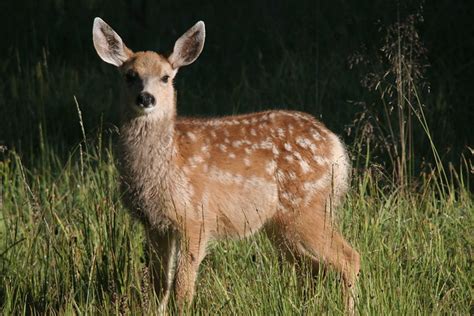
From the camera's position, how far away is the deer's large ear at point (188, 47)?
6.04m

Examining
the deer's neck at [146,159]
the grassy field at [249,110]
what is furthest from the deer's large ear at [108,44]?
the grassy field at [249,110]

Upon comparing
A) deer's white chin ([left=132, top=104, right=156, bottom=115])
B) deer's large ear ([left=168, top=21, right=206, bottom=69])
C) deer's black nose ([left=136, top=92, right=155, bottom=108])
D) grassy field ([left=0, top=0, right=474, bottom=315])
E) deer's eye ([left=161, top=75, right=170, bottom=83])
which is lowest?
grassy field ([left=0, top=0, right=474, bottom=315])

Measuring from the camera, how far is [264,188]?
230 inches

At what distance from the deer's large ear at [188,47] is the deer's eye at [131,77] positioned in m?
0.27

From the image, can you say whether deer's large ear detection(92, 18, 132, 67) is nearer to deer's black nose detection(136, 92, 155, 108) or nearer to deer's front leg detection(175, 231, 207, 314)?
deer's black nose detection(136, 92, 155, 108)

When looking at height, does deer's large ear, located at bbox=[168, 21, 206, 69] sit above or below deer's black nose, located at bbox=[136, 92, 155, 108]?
above

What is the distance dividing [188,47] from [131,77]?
0.41m

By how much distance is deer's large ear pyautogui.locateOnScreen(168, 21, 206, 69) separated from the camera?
604 centimetres

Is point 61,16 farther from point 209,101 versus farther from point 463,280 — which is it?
point 463,280

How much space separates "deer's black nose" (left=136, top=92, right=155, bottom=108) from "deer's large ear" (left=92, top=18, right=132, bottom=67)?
1.40 ft

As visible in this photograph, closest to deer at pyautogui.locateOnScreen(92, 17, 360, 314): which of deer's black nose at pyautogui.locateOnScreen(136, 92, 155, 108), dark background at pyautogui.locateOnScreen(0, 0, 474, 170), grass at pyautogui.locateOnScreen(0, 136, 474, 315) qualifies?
deer's black nose at pyautogui.locateOnScreen(136, 92, 155, 108)

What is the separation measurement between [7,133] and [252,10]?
3628 mm

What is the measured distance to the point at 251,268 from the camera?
530cm

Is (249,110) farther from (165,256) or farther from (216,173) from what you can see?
(165,256)
